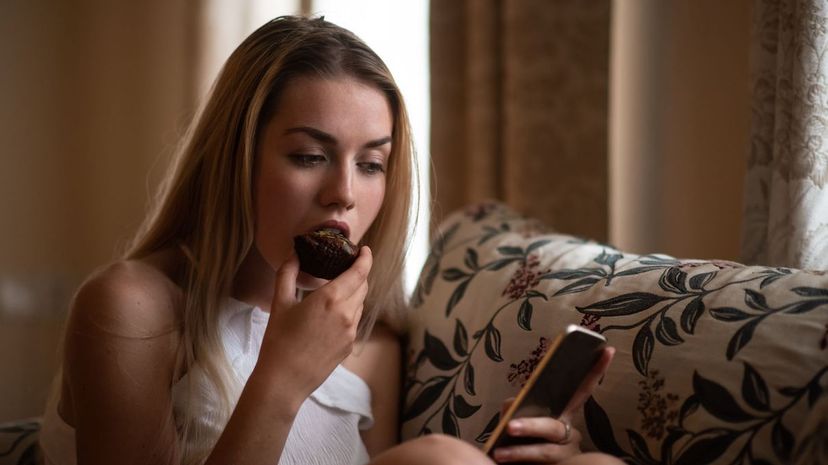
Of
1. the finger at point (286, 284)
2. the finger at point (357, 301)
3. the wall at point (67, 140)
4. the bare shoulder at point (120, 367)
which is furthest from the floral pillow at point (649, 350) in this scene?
the wall at point (67, 140)

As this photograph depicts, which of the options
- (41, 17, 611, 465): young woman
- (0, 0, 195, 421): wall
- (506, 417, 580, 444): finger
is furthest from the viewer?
(0, 0, 195, 421): wall

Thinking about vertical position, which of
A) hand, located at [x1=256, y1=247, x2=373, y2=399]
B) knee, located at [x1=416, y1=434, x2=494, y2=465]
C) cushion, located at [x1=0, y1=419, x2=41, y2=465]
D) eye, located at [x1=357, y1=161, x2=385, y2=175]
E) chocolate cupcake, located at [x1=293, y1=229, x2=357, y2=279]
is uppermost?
eye, located at [x1=357, y1=161, x2=385, y2=175]

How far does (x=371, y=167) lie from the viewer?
1.17 metres

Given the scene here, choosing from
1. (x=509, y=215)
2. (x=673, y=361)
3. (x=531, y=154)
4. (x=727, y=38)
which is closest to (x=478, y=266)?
(x=509, y=215)

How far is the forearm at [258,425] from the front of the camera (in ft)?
3.07

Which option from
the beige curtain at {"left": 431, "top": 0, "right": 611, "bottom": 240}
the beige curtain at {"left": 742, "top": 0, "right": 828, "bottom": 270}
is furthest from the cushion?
the beige curtain at {"left": 742, "top": 0, "right": 828, "bottom": 270}

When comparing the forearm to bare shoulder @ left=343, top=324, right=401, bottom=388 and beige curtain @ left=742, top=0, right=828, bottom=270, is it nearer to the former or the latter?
bare shoulder @ left=343, top=324, right=401, bottom=388

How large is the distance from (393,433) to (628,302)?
524 mm

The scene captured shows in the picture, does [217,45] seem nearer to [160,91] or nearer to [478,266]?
[160,91]

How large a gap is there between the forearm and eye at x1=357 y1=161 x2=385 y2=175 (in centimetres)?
37

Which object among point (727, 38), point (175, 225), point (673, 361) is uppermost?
point (727, 38)

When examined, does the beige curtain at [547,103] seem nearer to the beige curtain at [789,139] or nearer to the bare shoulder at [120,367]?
the beige curtain at [789,139]

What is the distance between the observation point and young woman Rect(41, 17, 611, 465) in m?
1.00

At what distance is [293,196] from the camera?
1094 millimetres
